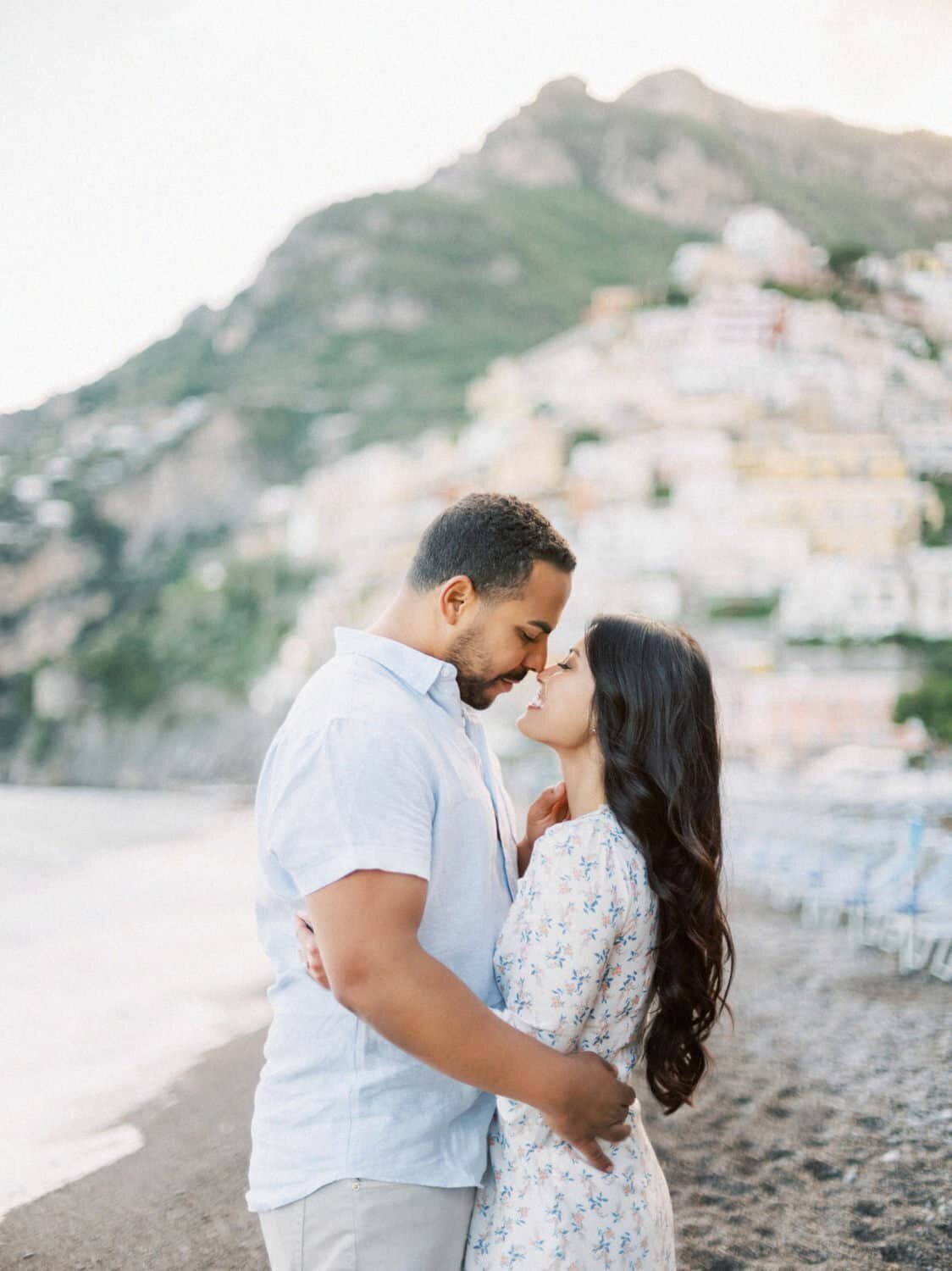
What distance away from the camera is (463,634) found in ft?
4.11

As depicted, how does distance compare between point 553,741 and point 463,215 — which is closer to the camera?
point 553,741

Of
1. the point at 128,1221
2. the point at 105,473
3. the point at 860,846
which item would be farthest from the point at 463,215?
the point at 128,1221

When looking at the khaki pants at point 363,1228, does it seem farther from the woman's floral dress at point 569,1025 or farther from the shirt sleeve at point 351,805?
the shirt sleeve at point 351,805

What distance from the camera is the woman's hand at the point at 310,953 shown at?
1.09 metres

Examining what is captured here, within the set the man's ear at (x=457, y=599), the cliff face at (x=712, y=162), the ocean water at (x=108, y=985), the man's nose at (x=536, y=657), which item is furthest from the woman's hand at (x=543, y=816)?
the cliff face at (x=712, y=162)

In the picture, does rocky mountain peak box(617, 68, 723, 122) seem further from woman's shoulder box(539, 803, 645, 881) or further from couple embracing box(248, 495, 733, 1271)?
woman's shoulder box(539, 803, 645, 881)

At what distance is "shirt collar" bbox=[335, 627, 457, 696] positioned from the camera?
1.18 m

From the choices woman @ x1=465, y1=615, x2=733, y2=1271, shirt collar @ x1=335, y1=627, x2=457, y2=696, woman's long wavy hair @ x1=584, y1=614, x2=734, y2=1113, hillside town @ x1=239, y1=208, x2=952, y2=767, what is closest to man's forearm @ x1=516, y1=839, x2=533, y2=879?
woman @ x1=465, y1=615, x2=733, y2=1271

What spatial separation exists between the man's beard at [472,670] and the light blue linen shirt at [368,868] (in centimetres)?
3

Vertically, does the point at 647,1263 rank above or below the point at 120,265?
below

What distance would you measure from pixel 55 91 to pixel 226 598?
2664 cm

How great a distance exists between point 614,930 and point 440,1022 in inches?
10.3

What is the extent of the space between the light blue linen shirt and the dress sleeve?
43 millimetres

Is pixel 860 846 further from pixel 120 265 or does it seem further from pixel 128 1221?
pixel 120 265
